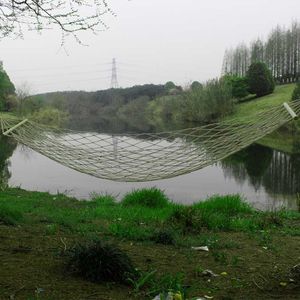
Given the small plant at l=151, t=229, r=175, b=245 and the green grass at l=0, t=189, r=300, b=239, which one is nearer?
the small plant at l=151, t=229, r=175, b=245

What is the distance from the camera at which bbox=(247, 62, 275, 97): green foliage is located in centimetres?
3253

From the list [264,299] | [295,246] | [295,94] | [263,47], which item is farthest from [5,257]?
[263,47]

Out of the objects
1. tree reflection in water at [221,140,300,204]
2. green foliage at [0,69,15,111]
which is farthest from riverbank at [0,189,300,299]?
green foliage at [0,69,15,111]

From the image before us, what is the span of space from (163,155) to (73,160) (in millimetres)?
875

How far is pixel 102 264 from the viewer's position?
228cm

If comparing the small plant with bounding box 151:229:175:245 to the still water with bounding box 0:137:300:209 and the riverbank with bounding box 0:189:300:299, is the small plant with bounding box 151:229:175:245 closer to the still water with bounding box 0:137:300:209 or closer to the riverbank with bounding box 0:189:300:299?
the riverbank with bounding box 0:189:300:299

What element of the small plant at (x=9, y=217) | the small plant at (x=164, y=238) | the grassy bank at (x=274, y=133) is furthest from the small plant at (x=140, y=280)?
the grassy bank at (x=274, y=133)

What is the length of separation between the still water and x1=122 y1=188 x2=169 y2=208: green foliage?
8.10 ft

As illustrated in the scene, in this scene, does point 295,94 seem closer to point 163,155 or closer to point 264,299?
point 163,155

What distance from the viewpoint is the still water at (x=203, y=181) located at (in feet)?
29.6

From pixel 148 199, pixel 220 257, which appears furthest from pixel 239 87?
pixel 220 257

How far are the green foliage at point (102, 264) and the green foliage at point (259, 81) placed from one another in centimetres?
3140

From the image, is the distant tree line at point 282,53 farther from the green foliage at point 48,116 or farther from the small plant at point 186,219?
the small plant at point 186,219

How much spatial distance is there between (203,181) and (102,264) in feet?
28.9
